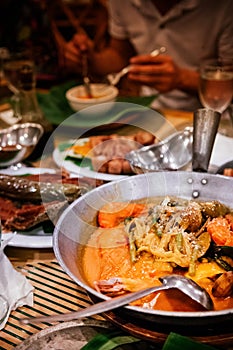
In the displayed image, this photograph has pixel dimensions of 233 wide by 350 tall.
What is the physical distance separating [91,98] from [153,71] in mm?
400

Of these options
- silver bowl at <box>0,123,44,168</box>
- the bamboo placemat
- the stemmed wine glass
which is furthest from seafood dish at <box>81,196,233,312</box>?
the stemmed wine glass

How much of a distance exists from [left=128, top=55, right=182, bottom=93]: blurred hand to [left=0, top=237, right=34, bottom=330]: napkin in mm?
1566

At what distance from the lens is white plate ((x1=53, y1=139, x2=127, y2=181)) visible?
1625mm

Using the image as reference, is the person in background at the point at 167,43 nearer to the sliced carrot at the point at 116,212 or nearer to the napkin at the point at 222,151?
the napkin at the point at 222,151

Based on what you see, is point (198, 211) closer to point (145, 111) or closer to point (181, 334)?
point (181, 334)

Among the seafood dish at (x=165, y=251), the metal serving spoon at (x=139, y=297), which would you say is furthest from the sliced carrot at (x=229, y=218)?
the metal serving spoon at (x=139, y=297)

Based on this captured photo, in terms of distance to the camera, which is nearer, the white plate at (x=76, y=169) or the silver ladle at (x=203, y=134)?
the silver ladle at (x=203, y=134)

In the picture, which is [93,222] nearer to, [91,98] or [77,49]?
[91,98]

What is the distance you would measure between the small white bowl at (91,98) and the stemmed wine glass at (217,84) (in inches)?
21.3

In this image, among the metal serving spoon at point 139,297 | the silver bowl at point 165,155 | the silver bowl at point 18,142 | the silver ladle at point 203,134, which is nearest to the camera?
the metal serving spoon at point 139,297

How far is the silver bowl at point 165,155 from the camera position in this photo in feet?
5.27

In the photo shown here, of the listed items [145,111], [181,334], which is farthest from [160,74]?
[181,334]

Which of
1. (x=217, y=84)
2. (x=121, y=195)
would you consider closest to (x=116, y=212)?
(x=121, y=195)

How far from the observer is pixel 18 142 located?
6.35 feet
